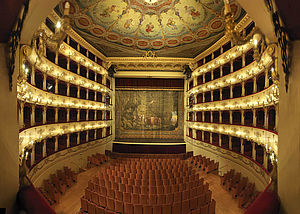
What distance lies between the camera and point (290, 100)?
181 centimetres

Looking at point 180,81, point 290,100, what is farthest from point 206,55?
point 290,100

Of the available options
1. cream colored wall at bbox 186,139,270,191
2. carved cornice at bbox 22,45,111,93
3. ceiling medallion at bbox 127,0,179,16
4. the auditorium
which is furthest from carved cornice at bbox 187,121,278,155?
carved cornice at bbox 22,45,111,93

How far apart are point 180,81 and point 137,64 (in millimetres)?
5043

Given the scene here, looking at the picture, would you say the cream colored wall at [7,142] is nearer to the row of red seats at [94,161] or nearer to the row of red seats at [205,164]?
the row of red seats at [205,164]

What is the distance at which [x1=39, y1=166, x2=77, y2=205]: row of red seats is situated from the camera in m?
7.04

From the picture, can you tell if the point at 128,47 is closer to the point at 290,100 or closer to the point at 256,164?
the point at 256,164

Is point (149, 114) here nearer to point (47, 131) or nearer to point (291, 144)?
point (47, 131)

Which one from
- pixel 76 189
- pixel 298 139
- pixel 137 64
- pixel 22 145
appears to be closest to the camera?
pixel 298 139

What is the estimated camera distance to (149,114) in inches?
723

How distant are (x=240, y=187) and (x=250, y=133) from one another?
2730 mm

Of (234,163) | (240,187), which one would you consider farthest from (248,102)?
(240,187)

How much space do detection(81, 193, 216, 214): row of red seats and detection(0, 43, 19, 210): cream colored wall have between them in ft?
14.8

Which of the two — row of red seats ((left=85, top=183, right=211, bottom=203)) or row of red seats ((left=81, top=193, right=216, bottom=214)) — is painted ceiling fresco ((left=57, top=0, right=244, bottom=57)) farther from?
row of red seats ((left=81, top=193, right=216, bottom=214))

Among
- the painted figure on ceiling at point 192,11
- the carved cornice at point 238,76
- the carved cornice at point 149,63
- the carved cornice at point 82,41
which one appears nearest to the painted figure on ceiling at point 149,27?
the painted figure on ceiling at point 192,11
